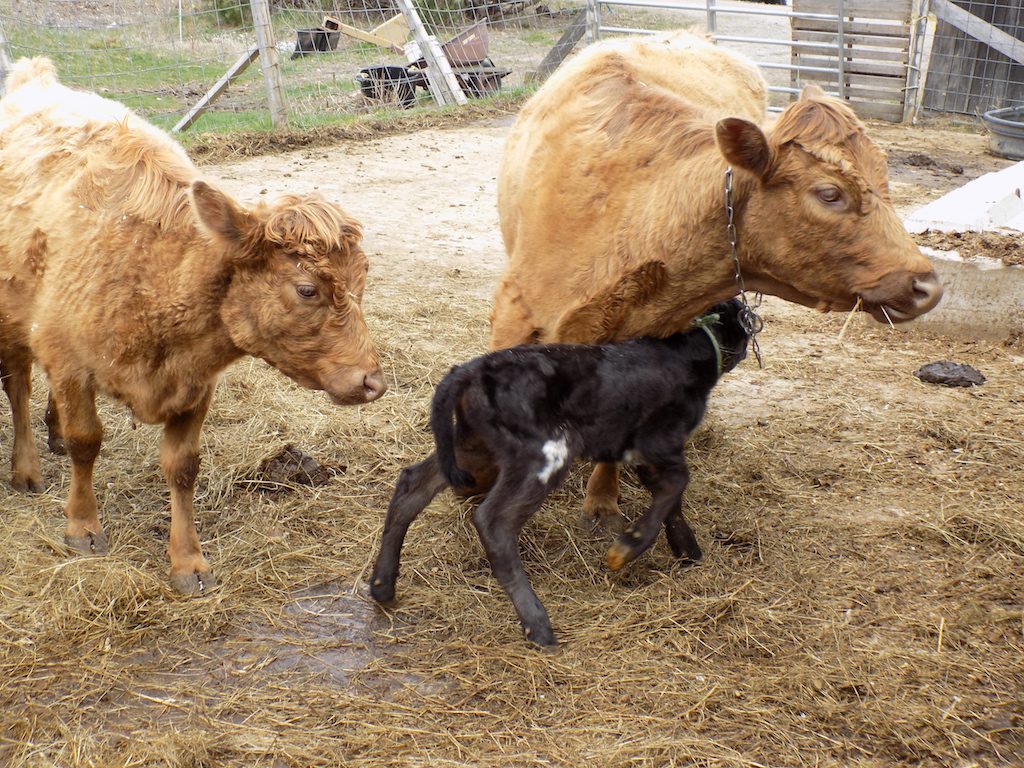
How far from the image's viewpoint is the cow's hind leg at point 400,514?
4094 millimetres

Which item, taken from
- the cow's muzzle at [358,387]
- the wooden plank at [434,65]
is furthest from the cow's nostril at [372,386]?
the wooden plank at [434,65]

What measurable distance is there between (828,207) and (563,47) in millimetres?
13145

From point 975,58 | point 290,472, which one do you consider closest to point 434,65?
point 975,58

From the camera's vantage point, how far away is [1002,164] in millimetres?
12195

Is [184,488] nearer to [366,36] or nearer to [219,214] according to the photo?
[219,214]

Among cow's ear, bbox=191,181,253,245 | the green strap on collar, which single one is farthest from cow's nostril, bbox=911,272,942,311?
cow's ear, bbox=191,181,253,245

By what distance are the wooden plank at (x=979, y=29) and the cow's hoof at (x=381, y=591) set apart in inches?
523

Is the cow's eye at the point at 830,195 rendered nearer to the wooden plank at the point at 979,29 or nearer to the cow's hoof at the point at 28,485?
the cow's hoof at the point at 28,485

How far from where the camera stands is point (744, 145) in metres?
3.70

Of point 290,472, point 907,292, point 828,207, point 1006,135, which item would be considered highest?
point 828,207

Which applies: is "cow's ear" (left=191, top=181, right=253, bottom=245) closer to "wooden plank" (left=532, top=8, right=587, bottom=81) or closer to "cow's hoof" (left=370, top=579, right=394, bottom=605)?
"cow's hoof" (left=370, top=579, right=394, bottom=605)

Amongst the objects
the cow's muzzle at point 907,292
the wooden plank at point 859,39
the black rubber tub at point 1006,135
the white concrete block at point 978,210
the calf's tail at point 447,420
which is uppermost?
the cow's muzzle at point 907,292

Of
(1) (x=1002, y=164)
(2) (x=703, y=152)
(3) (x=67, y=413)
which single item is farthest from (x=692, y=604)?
(1) (x=1002, y=164)

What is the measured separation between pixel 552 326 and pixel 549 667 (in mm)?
1396
